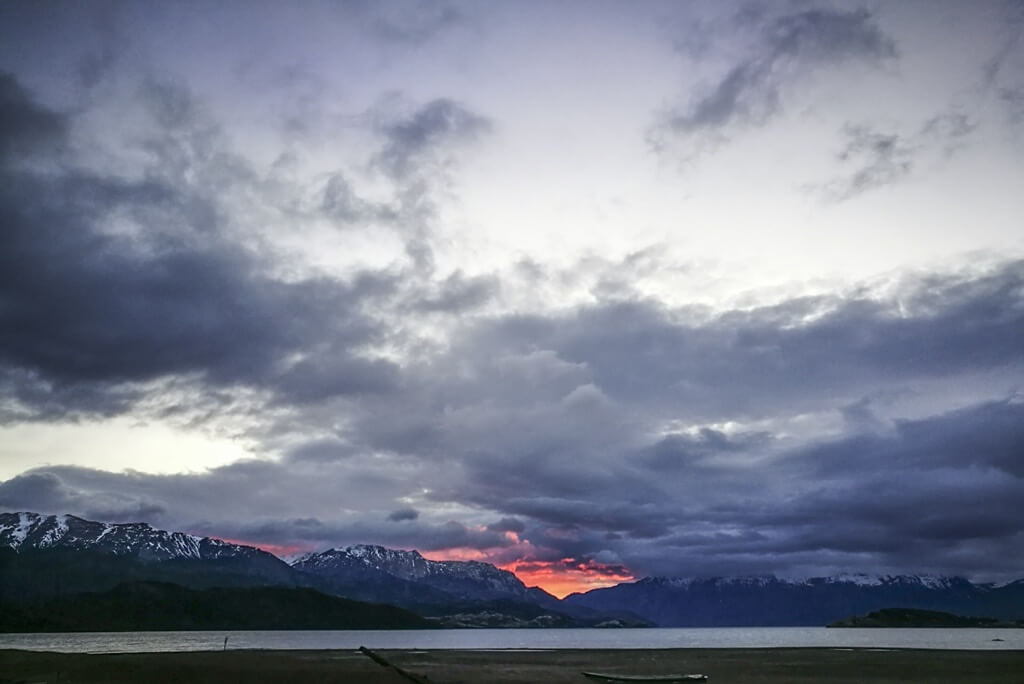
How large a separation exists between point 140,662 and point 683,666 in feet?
238

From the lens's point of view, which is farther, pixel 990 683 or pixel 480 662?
pixel 480 662

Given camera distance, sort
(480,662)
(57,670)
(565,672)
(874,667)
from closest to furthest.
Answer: (57,670), (565,672), (874,667), (480,662)

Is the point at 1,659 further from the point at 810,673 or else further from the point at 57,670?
the point at 810,673

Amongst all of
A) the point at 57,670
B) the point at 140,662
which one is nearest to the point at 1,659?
the point at 140,662

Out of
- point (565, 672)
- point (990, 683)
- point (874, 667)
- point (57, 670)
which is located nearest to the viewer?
point (990, 683)

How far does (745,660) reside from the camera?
112m

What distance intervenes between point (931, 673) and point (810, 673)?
44.9ft

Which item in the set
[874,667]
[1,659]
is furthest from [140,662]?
[874,667]

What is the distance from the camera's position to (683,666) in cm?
10012

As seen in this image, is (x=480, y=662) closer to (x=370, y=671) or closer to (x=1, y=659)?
(x=370, y=671)

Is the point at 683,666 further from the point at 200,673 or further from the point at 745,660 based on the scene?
the point at 200,673

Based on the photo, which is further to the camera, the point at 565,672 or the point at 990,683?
the point at 565,672

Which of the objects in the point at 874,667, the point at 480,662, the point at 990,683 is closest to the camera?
the point at 990,683

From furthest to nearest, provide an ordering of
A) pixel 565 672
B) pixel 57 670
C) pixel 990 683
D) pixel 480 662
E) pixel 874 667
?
pixel 480 662 → pixel 874 667 → pixel 565 672 → pixel 57 670 → pixel 990 683
